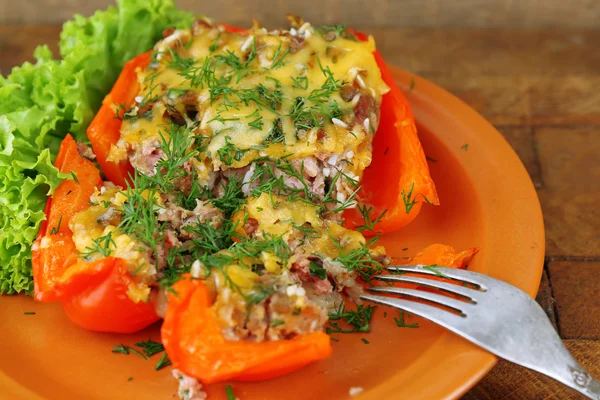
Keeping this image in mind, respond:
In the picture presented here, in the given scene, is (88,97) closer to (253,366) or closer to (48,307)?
(48,307)

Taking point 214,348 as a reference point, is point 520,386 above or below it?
below

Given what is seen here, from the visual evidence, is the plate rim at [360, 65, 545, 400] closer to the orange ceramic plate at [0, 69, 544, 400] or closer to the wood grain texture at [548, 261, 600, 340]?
the orange ceramic plate at [0, 69, 544, 400]

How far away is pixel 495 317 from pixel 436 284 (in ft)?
0.89

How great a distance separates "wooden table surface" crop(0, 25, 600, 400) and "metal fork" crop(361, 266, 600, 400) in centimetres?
44

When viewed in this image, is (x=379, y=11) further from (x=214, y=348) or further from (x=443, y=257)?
(x=214, y=348)

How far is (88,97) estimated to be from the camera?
3475mm

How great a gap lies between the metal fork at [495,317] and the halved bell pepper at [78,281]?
0.91m

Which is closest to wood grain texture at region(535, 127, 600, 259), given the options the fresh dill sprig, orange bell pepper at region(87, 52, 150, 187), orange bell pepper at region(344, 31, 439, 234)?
orange bell pepper at region(344, 31, 439, 234)

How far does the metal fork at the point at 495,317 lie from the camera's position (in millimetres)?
2344

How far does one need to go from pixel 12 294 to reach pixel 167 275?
0.74 meters

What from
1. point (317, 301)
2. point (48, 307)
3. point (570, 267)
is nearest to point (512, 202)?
point (570, 267)

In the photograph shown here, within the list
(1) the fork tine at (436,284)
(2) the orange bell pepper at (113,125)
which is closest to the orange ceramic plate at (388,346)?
(1) the fork tine at (436,284)

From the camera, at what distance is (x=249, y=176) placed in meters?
2.98

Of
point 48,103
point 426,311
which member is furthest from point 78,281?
point 426,311
